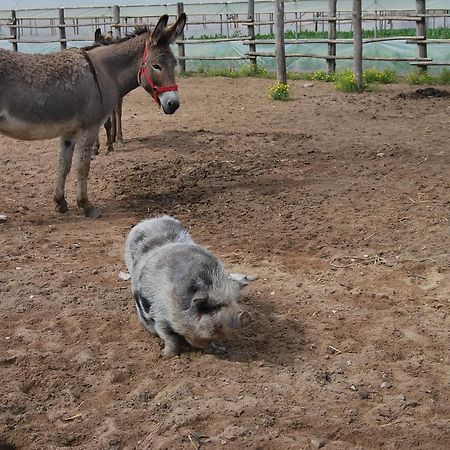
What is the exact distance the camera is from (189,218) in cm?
791

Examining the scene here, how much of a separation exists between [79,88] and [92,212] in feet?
4.43

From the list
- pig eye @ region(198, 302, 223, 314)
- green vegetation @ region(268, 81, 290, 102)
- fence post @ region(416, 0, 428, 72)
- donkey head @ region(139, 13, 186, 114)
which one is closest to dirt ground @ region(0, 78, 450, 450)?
pig eye @ region(198, 302, 223, 314)

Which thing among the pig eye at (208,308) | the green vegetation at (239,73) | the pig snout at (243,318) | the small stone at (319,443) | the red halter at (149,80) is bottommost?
the small stone at (319,443)

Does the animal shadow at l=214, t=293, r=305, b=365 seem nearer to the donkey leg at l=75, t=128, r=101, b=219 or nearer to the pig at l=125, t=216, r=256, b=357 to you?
the pig at l=125, t=216, r=256, b=357

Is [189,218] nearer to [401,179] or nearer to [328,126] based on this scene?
[401,179]

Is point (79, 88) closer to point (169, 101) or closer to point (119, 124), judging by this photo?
point (169, 101)

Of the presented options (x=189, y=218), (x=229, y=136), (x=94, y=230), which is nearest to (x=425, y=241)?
(x=189, y=218)

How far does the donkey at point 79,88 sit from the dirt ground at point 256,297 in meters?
0.73

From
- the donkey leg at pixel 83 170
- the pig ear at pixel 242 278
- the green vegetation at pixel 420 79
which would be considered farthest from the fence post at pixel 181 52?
the pig ear at pixel 242 278

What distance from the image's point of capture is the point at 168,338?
15.8 feet

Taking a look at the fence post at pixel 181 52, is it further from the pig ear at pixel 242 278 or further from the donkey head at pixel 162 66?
the pig ear at pixel 242 278

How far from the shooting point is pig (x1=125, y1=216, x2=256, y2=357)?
458cm

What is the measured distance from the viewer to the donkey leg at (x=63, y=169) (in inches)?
Result: 330

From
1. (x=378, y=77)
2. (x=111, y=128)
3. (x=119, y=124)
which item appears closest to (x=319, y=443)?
(x=111, y=128)
